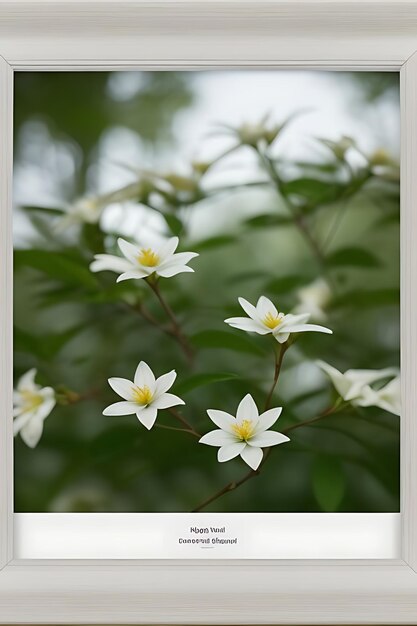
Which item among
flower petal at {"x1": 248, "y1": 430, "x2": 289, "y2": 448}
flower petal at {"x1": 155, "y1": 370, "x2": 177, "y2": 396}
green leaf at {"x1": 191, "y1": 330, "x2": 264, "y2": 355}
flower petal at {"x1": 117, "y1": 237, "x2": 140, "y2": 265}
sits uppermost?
flower petal at {"x1": 117, "y1": 237, "x2": 140, "y2": 265}

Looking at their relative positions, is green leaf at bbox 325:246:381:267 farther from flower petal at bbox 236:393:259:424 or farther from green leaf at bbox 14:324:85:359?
green leaf at bbox 14:324:85:359

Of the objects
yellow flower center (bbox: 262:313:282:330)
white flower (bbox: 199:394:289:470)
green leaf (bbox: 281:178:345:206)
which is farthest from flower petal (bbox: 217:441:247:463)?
green leaf (bbox: 281:178:345:206)

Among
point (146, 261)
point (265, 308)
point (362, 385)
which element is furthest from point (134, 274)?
point (362, 385)

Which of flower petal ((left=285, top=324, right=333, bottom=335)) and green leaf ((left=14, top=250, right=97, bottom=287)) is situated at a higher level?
green leaf ((left=14, top=250, right=97, bottom=287))

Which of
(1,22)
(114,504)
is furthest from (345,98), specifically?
(114,504)

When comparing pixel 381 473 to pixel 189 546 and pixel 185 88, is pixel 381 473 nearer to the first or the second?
pixel 189 546

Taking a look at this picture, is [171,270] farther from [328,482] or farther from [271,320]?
[328,482]
